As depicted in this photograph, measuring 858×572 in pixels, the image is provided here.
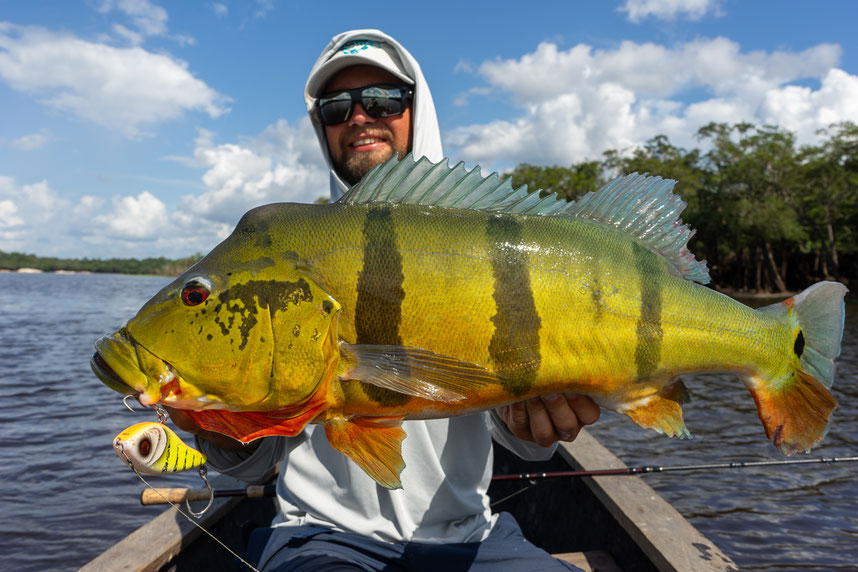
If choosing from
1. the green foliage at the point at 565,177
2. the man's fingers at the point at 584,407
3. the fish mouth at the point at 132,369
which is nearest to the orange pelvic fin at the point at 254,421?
the fish mouth at the point at 132,369

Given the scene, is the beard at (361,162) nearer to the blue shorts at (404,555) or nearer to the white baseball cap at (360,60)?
the white baseball cap at (360,60)

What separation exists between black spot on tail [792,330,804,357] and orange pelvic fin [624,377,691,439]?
15.9 inches

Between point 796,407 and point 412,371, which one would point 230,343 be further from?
point 796,407

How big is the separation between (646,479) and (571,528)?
3.63 m

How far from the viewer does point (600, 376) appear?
1.74 meters

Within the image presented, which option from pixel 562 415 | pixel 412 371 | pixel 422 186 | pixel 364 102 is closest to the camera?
pixel 412 371

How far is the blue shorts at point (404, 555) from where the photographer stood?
8.03 feet

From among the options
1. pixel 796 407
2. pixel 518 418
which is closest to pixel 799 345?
pixel 796 407

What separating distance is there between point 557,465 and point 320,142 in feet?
11.2

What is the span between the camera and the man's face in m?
3.56

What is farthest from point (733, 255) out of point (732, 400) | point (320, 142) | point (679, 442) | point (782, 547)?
point (320, 142)

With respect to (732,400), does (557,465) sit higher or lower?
higher

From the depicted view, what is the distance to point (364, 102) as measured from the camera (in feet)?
11.6

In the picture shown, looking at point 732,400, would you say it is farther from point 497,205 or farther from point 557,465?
point 497,205
